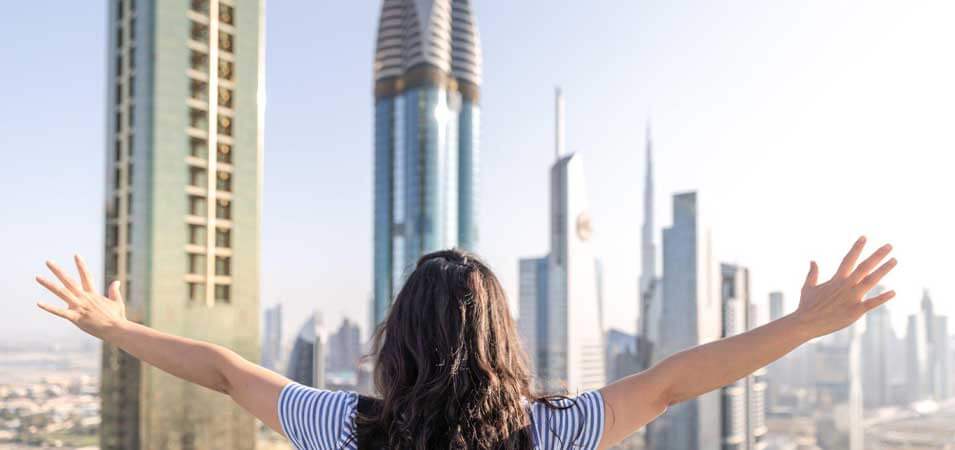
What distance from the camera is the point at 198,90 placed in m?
6.62

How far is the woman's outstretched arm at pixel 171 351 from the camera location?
37.4 inches

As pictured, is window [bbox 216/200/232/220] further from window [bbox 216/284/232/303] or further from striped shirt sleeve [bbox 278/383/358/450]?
striped shirt sleeve [bbox 278/383/358/450]

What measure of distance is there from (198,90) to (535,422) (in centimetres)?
648

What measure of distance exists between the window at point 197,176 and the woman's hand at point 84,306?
5755mm

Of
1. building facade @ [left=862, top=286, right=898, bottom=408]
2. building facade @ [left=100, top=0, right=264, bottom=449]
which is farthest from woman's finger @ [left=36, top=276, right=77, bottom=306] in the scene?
building facade @ [left=862, top=286, right=898, bottom=408]

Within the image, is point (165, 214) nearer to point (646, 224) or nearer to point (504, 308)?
point (504, 308)

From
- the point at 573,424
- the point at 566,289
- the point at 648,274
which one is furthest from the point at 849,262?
the point at 648,274

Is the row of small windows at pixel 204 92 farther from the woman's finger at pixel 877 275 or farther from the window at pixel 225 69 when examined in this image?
the woman's finger at pixel 877 275

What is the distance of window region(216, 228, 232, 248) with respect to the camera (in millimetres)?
6602

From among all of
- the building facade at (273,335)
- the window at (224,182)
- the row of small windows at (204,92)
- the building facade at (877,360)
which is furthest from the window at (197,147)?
the building facade at (877,360)

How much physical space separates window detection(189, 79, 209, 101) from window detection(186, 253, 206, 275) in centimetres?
139

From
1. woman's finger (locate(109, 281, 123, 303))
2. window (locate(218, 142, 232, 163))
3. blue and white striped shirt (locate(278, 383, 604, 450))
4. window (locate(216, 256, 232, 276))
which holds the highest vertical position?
window (locate(218, 142, 232, 163))

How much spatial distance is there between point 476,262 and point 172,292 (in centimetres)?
597

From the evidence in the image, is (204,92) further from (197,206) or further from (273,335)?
(273,335)
